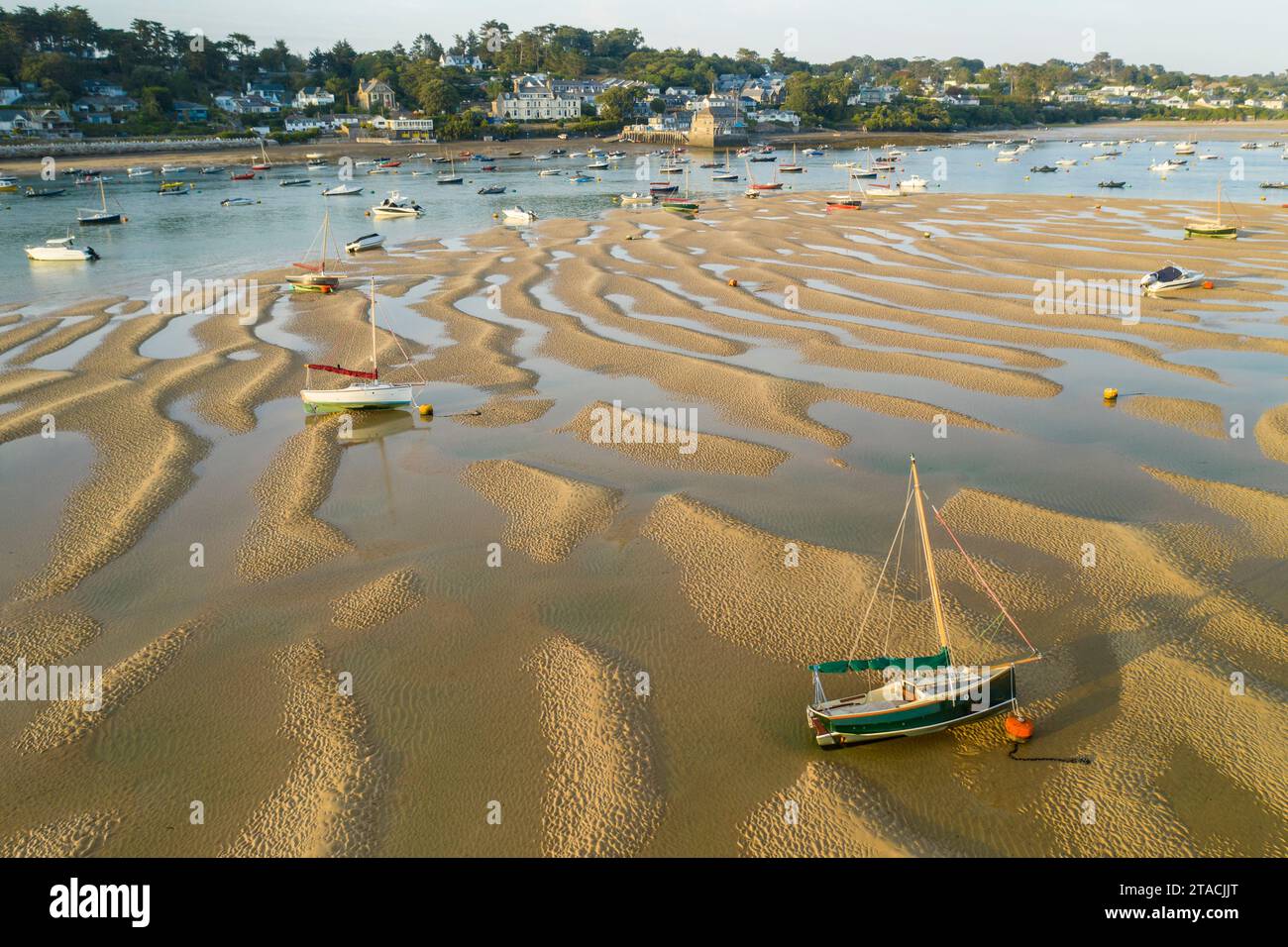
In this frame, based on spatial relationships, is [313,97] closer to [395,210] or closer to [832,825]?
[395,210]

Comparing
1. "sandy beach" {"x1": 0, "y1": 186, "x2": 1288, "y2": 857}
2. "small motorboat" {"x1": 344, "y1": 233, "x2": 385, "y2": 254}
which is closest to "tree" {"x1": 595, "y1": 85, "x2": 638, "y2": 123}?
"small motorboat" {"x1": 344, "y1": 233, "x2": 385, "y2": 254}

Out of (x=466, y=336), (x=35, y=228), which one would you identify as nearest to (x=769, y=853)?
(x=466, y=336)

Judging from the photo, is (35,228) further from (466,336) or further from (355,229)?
(466,336)

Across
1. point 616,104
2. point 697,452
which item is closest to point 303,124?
point 616,104

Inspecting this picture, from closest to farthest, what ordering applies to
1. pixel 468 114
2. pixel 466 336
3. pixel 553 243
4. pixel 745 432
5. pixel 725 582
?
pixel 725 582 < pixel 745 432 < pixel 466 336 < pixel 553 243 < pixel 468 114

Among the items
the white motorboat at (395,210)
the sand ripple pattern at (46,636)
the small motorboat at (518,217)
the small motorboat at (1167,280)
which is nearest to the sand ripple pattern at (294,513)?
the sand ripple pattern at (46,636)

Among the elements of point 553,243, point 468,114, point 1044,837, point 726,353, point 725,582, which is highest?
point 468,114

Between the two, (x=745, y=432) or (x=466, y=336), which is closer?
(x=745, y=432)
